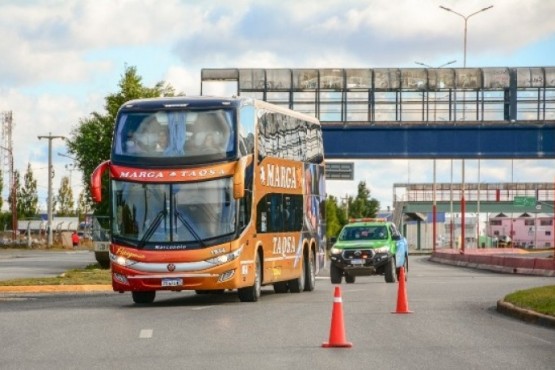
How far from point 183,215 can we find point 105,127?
32.0 meters

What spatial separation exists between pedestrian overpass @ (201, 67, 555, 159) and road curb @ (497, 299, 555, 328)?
115ft

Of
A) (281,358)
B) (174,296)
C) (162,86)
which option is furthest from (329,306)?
(162,86)

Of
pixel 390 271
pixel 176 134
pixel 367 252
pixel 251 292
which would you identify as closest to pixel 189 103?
pixel 176 134

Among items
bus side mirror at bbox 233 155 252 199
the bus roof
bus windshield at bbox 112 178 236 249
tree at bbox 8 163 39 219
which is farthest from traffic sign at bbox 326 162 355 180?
bus windshield at bbox 112 178 236 249

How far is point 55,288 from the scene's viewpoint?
3531 centimetres

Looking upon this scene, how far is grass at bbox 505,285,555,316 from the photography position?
77.2 feet

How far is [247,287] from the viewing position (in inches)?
1118

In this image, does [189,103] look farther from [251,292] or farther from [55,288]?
[55,288]

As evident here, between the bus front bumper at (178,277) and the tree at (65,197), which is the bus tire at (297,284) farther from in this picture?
the tree at (65,197)

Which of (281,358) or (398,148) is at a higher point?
(398,148)

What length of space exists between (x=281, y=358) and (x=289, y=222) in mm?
16482

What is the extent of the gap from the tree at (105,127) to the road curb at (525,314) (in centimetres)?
3179

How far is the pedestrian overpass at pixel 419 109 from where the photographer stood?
60938mm

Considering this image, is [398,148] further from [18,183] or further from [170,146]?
[18,183]
